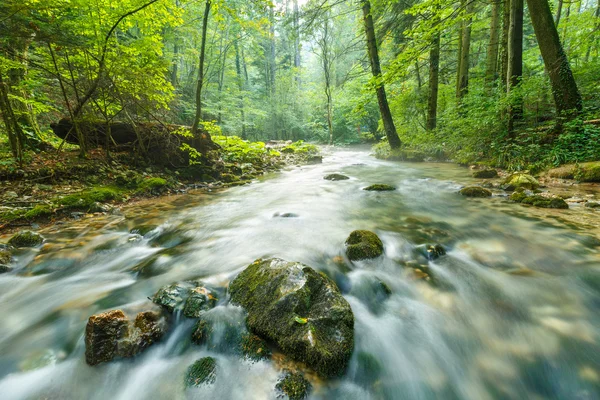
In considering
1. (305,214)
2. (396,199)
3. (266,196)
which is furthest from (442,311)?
(266,196)

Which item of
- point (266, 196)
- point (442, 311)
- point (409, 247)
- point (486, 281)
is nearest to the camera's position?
point (442, 311)

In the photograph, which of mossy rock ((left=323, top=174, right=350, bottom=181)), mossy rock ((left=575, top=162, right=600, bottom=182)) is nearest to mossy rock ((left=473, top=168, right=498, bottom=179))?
mossy rock ((left=575, top=162, right=600, bottom=182))

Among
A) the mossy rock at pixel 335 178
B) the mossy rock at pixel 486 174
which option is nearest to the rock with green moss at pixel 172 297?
the mossy rock at pixel 335 178

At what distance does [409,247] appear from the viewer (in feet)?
10.3

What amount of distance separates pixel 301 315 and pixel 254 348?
368 mm

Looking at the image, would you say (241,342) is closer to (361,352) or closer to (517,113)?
(361,352)

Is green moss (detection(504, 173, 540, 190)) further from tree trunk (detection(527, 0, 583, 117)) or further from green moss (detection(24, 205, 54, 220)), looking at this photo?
green moss (detection(24, 205, 54, 220))

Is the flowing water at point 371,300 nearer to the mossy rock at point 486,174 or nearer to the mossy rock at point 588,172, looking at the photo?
the mossy rock at point 588,172

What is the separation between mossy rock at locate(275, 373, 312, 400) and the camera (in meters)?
1.47

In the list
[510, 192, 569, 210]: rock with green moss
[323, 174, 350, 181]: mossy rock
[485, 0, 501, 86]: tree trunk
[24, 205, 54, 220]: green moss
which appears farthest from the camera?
[485, 0, 501, 86]: tree trunk

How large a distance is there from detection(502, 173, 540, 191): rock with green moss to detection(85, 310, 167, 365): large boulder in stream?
6.07 meters

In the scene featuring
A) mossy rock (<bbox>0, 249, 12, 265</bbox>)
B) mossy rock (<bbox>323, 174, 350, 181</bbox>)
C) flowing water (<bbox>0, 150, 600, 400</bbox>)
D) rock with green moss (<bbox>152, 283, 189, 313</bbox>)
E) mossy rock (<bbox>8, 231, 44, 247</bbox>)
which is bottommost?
flowing water (<bbox>0, 150, 600, 400</bbox>)

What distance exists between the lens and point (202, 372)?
1.64 meters

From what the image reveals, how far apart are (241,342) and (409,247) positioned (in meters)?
2.22
